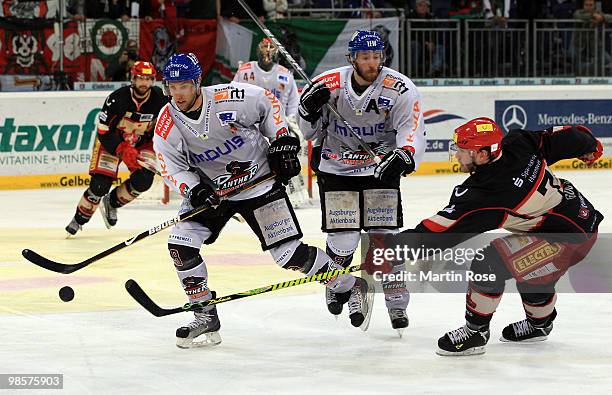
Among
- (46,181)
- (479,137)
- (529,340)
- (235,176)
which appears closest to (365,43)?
(235,176)

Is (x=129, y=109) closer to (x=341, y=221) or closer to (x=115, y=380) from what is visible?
(x=341, y=221)

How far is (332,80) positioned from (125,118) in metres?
3.41

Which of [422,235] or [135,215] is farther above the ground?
[422,235]

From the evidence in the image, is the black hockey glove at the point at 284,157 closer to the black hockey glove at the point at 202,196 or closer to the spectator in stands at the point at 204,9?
the black hockey glove at the point at 202,196

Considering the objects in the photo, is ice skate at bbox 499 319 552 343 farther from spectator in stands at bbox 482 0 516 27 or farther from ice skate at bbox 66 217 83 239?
spectator in stands at bbox 482 0 516 27

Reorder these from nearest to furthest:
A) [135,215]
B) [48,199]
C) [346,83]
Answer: [346,83] → [135,215] → [48,199]

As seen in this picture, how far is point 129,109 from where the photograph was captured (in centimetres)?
868

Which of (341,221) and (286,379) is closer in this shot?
(286,379)

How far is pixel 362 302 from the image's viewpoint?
5.48m

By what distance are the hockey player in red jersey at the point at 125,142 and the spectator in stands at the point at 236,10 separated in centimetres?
361

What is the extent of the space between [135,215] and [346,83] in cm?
467

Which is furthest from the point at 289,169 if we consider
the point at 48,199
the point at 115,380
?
the point at 48,199

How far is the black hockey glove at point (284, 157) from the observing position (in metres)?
5.20

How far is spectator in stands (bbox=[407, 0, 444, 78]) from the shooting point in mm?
12727
